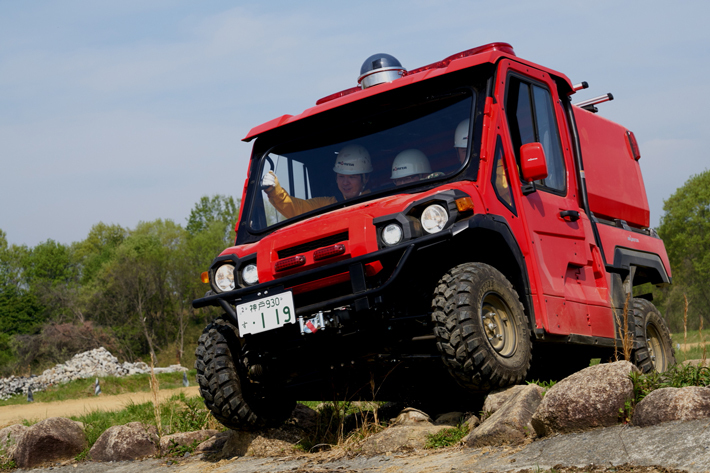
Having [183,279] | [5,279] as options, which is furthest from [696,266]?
[5,279]

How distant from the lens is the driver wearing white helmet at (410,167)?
5.84 m

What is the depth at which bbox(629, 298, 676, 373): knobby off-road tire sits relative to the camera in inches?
280

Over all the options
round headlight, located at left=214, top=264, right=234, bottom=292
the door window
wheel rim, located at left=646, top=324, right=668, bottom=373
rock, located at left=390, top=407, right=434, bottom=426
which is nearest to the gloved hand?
round headlight, located at left=214, top=264, right=234, bottom=292

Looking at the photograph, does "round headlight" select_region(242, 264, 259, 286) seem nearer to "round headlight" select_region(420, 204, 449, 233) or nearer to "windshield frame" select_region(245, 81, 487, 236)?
"windshield frame" select_region(245, 81, 487, 236)

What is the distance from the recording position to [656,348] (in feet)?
25.4

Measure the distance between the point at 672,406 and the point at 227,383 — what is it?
124 inches

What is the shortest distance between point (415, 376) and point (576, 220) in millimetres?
2062

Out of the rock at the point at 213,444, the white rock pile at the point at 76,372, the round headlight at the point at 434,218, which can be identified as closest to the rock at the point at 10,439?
the rock at the point at 213,444

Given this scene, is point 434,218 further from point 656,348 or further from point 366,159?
point 656,348

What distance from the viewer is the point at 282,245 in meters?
5.53

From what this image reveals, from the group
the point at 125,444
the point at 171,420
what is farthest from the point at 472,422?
the point at 171,420

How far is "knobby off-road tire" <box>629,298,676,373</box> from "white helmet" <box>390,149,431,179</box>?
2891mm

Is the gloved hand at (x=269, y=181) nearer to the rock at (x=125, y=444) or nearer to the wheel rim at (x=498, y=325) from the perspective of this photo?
the wheel rim at (x=498, y=325)

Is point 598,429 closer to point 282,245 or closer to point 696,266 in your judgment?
point 282,245
